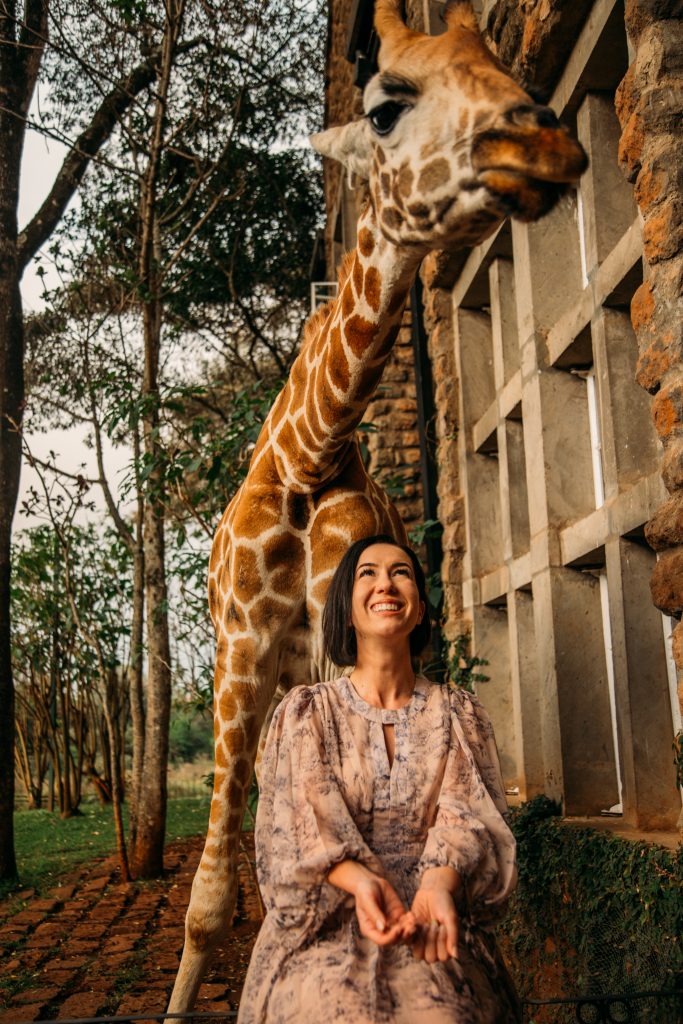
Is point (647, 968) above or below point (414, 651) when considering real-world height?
below

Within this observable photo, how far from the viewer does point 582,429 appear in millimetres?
4578

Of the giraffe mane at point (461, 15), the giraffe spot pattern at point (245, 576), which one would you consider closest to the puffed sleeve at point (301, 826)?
the giraffe spot pattern at point (245, 576)

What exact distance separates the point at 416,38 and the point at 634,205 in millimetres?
1404

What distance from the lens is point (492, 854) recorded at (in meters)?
2.31

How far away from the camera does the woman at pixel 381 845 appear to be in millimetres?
2119

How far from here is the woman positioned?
2.12 m

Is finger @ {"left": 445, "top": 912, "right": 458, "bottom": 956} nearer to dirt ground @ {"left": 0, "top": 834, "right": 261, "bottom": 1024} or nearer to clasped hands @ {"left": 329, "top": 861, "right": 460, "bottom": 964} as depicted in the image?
clasped hands @ {"left": 329, "top": 861, "right": 460, "bottom": 964}

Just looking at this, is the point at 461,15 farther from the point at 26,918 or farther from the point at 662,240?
the point at 26,918

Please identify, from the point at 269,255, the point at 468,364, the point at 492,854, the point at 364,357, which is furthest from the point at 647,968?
the point at 269,255

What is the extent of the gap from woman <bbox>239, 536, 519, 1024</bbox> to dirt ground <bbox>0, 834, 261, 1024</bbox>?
1.43 meters

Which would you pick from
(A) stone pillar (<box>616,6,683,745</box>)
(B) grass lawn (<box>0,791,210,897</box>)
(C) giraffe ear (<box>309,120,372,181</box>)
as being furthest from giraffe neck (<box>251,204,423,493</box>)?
(B) grass lawn (<box>0,791,210,897</box>)

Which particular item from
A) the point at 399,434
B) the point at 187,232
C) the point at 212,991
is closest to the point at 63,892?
the point at 212,991

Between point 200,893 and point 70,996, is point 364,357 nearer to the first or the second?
point 200,893

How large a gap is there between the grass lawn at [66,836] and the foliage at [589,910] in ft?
14.1
